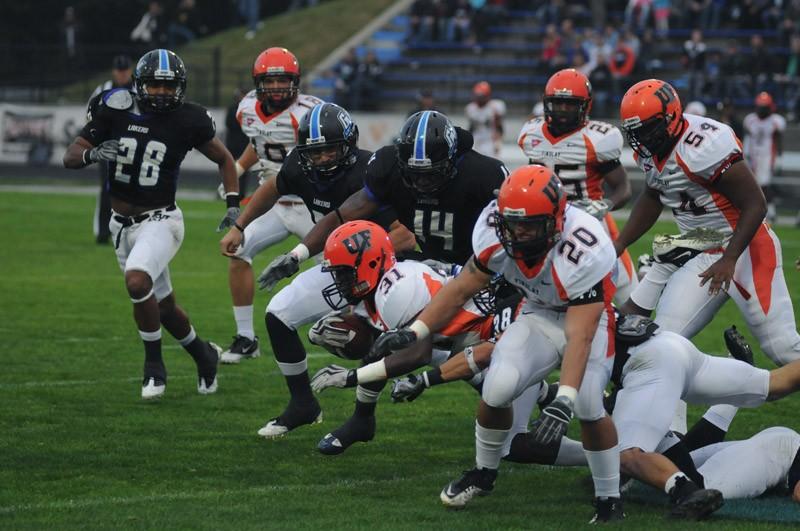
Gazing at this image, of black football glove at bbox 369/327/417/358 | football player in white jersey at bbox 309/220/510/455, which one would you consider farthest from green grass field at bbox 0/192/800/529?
black football glove at bbox 369/327/417/358

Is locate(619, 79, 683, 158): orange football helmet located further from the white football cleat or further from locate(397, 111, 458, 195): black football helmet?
the white football cleat

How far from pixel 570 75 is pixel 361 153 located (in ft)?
5.40

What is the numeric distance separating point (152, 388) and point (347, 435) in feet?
5.29

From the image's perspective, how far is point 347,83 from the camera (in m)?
26.0

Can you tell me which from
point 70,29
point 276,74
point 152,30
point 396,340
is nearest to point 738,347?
point 396,340

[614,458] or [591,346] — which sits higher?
[591,346]

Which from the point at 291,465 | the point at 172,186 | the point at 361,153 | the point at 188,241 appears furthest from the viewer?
the point at 188,241

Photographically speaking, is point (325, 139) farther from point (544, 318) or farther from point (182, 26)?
point (182, 26)

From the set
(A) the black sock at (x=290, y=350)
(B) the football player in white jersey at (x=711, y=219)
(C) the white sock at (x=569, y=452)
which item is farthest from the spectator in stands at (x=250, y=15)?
(C) the white sock at (x=569, y=452)

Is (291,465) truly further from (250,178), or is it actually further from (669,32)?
(669,32)

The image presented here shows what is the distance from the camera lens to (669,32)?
25328 mm

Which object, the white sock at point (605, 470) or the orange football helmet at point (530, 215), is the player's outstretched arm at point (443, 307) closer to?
the orange football helmet at point (530, 215)

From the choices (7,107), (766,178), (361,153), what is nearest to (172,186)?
(361,153)

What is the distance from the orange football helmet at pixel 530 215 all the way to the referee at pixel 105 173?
25.8 ft
